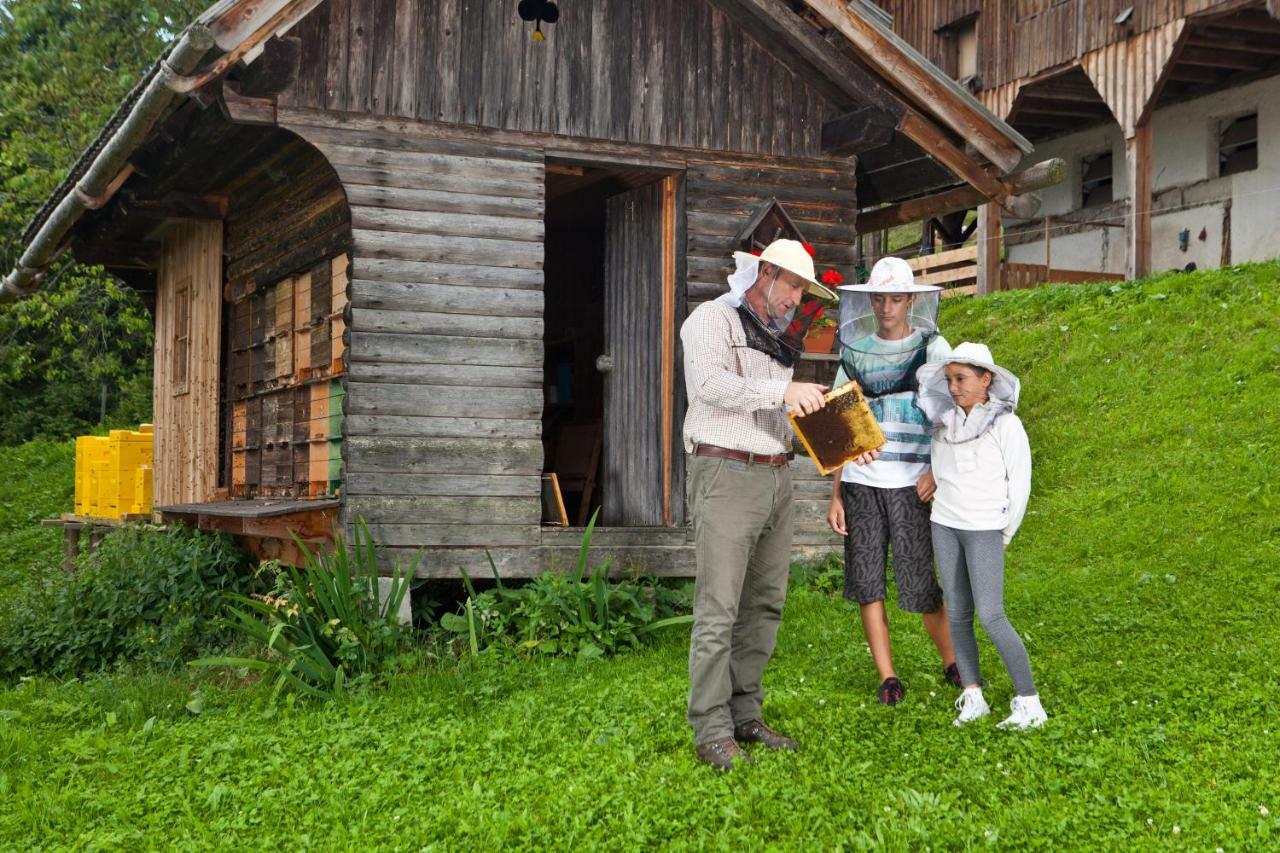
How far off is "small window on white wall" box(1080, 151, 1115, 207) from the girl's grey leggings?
1791cm

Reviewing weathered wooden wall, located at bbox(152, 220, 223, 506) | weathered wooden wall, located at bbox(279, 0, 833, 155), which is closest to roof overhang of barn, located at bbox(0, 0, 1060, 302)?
weathered wooden wall, located at bbox(279, 0, 833, 155)

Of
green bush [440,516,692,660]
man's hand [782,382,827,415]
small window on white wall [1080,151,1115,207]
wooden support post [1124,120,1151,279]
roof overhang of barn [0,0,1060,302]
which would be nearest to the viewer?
man's hand [782,382,827,415]

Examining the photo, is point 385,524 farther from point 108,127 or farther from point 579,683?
point 108,127

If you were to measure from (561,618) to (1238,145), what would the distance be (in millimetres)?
16523

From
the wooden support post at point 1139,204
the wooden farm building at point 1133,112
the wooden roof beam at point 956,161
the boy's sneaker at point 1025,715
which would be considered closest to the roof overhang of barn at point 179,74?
the wooden roof beam at point 956,161

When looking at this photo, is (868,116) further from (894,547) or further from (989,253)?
(989,253)

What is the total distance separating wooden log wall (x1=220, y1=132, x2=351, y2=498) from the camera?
9164mm

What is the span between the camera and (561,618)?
8047 mm

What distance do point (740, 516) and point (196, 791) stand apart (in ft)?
9.28

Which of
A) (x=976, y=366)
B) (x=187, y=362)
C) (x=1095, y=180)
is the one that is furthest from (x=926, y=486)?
(x=1095, y=180)

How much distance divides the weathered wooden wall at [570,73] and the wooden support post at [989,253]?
10.2m

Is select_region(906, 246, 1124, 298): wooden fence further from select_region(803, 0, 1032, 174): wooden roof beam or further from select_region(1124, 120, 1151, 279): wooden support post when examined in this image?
select_region(803, 0, 1032, 174): wooden roof beam

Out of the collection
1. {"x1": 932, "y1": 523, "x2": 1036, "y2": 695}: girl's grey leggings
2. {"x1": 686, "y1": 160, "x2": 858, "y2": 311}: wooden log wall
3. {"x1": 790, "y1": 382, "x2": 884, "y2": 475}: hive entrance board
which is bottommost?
{"x1": 932, "y1": 523, "x2": 1036, "y2": 695}: girl's grey leggings

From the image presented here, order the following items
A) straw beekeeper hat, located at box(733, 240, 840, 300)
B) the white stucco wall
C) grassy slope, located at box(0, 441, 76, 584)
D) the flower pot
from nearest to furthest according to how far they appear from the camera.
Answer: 1. straw beekeeper hat, located at box(733, 240, 840, 300)
2. the flower pot
3. grassy slope, located at box(0, 441, 76, 584)
4. the white stucco wall
